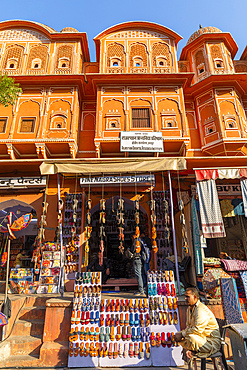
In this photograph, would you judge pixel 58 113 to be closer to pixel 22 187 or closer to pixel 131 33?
pixel 22 187

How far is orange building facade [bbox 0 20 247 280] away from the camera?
10734 millimetres

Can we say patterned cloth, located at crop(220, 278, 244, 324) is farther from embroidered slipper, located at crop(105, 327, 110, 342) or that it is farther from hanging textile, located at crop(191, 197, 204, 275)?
embroidered slipper, located at crop(105, 327, 110, 342)

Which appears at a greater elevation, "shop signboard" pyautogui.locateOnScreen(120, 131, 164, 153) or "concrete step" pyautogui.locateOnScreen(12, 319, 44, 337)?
"shop signboard" pyautogui.locateOnScreen(120, 131, 164, 153)

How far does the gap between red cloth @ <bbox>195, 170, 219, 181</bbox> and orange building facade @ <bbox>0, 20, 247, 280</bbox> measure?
4.62ft

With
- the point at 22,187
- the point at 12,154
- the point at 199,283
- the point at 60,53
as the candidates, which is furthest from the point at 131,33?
the point at 199,283

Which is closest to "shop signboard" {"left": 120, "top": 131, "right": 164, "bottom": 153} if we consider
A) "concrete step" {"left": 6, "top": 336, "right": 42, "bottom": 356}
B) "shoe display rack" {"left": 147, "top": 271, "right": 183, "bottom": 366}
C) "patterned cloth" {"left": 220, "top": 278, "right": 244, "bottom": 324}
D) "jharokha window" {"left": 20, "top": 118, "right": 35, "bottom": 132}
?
"jharokha window" {"left": 20, "top": 118, "right": 35, "bottom": 132}

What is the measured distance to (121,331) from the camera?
5059mm

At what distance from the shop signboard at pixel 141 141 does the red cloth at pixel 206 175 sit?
2.88 meters

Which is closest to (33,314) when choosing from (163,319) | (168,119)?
(163,319)

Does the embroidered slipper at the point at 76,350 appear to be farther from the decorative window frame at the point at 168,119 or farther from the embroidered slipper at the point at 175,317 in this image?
the decorative window frame at the point at 168,119

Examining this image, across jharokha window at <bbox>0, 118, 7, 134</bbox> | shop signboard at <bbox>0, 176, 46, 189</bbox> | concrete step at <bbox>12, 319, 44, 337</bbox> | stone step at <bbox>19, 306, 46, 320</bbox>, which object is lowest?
concrete step at <bbox>12, 319, 44, 337</bbox>

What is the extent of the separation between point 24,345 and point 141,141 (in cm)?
825

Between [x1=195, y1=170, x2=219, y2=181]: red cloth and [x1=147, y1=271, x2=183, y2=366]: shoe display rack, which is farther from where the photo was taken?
[x1=195, y1=170, x2=219, y2=181]: red cloth

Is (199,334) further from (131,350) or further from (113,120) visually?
(113,120)
